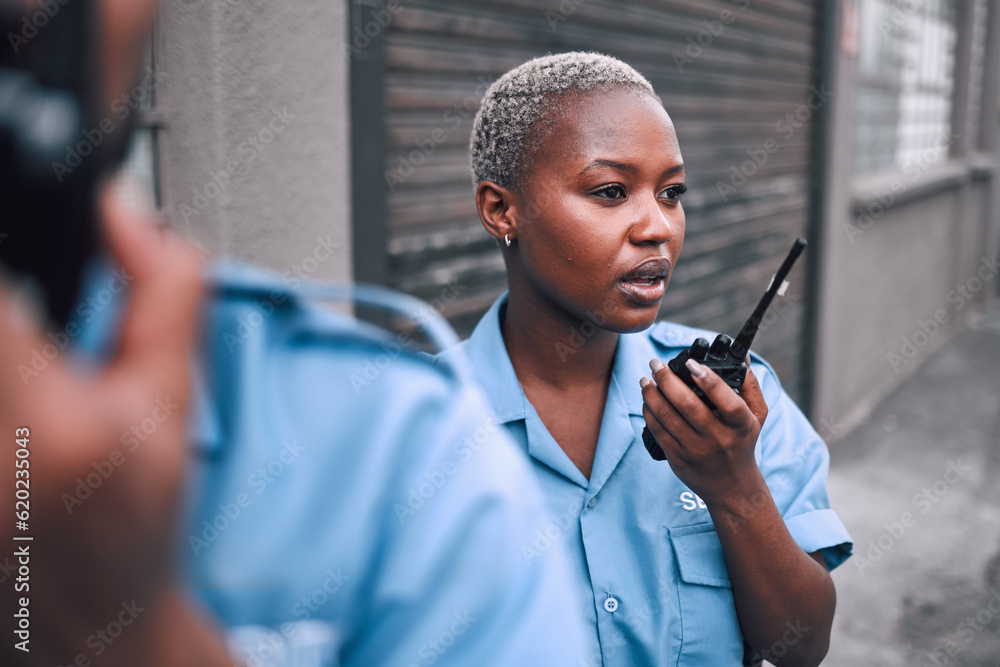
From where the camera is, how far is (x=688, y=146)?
4684mm

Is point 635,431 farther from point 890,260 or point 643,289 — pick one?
point 890,260

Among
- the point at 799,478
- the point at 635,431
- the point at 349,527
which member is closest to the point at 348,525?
the point at 349,527

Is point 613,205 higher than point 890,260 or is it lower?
higher

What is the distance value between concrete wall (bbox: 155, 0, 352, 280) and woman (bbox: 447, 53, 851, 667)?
0.91m

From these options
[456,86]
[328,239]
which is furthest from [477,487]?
[456,86]

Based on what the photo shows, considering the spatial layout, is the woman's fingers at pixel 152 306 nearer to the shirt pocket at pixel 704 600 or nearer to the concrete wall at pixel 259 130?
the shirt pocket at pixel 704 600

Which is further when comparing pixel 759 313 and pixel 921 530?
pixel 921 530

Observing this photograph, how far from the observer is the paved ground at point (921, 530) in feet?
12.6

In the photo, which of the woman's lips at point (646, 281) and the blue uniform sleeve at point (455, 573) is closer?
the blue uniform sleeve at point (455, 573)

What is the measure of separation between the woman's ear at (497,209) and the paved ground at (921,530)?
300 cm

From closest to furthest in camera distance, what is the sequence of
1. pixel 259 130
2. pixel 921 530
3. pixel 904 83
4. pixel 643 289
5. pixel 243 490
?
pixel 243 490, pixel 643 289, pixel 259 130, pixel 921 530, pixel 904 83

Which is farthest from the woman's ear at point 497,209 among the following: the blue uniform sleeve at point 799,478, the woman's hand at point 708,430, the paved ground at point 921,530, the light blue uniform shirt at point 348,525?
the paved ground at point 921,530

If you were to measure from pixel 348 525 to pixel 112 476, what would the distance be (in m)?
0.17

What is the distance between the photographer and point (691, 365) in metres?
1.26
